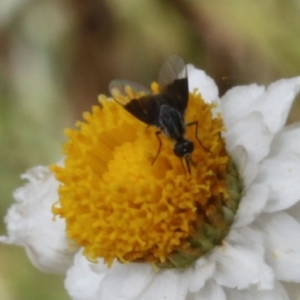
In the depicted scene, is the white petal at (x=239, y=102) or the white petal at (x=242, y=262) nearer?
the white petal at (x=242, y=262)

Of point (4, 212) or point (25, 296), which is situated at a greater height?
point (4, 212)

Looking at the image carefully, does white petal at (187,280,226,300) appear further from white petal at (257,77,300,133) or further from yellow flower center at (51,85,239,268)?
white petal at (257,77,300,133)

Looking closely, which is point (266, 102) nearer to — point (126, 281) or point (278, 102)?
point (278, 102)

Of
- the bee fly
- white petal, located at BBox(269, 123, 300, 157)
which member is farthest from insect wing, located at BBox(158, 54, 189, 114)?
white petal, located at BBox(269, 123, 300, 157)

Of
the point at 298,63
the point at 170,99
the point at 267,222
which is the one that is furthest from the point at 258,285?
the point at 298,63

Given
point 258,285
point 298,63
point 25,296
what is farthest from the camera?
point 25,296

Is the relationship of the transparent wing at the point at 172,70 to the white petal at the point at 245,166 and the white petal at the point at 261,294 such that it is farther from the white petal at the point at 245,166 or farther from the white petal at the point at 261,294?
the white petal at the point at 261,294

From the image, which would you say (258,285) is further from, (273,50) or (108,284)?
(273,50)

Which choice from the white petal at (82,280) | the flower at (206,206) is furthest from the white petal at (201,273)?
the white petal at (82,280)
